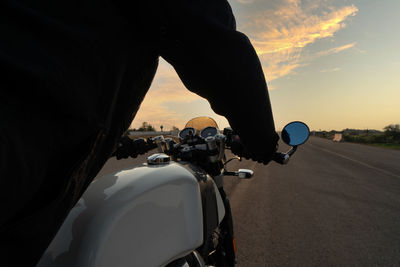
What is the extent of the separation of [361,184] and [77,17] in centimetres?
710

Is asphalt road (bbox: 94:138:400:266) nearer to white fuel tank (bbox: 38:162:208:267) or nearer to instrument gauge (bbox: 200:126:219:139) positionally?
instrument gauge (bbox: 200:126:219:139)

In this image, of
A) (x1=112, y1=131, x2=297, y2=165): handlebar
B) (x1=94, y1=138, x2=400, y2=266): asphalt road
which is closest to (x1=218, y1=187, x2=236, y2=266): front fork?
(x1=112, y1=131, x2=297, y2=165): handlebar

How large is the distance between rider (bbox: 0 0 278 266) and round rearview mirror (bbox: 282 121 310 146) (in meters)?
0.93

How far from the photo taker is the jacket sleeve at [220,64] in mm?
705

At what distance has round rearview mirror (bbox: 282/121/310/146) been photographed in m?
1.48

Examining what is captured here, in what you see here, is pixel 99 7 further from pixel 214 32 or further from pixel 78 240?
pixel 78 240

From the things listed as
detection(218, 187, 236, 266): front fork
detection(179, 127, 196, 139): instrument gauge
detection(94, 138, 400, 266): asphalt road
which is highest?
detection(179, 127, 196, 139): instrument gauge

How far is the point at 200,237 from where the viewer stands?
45.3 inches

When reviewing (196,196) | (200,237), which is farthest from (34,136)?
(200,237)

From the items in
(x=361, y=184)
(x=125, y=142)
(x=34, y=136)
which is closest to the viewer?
(x=34, y=136)

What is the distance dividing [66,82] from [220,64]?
0.55 meters

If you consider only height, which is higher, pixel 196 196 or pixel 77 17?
pixel 77 17

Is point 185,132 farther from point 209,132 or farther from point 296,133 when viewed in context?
point 296,133

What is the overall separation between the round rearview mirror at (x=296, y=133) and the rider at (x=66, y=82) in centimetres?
93
